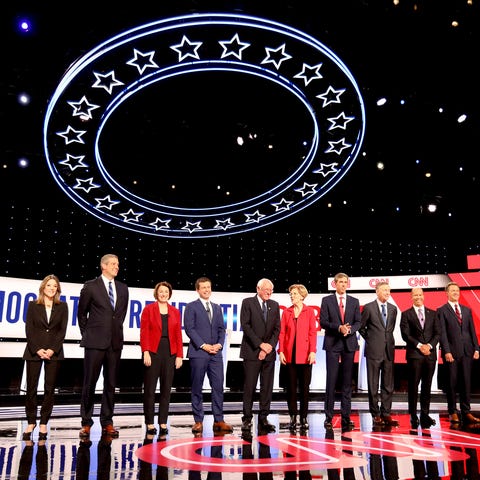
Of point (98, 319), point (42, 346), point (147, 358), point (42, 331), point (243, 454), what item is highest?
point (98, 319)

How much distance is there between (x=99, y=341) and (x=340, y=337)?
2569 mm

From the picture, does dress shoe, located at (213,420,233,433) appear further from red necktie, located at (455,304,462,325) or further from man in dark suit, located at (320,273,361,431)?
red necktie, located at (455,304,462,325)

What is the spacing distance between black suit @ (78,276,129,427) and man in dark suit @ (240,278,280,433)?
1.33m

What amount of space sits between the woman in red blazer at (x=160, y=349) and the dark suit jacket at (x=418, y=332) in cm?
268

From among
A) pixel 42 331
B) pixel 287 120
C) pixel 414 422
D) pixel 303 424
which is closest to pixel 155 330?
pixel 42 331

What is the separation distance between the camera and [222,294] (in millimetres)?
11547

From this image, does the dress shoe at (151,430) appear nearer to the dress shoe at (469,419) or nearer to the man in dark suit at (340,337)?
the man in dark suit at (340,337)

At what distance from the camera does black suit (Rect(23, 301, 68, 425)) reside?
4668 mm

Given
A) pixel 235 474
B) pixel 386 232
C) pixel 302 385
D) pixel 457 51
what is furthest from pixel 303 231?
pixel 235 474

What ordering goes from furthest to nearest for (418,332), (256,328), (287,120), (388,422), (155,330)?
1. (287,120)
2. (418,332)
3. (388,422)
4. (256,328)
5. (155,330)

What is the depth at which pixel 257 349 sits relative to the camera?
544 centimetres

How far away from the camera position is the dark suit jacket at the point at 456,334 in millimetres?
6137

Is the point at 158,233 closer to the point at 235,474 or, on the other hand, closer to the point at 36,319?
the point at 36,319

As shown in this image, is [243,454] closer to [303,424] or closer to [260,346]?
[260,346]
